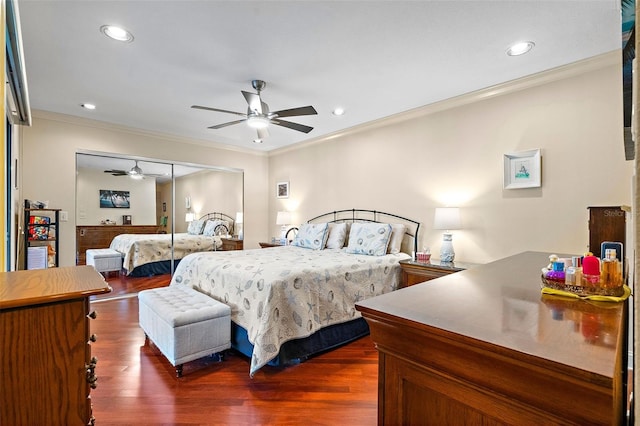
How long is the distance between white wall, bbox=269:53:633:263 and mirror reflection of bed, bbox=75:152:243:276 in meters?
2.37

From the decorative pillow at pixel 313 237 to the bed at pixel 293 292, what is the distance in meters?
0.67

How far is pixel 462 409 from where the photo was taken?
0.72 m

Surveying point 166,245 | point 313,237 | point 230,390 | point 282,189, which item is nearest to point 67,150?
point 166,245

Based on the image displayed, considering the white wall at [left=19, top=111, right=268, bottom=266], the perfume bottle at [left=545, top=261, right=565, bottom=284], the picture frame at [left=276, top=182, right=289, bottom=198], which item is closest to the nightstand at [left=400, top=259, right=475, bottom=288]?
the perfume bottle at [left=545, top=261, right=565, bottom=284]

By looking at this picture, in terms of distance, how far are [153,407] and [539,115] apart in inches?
156

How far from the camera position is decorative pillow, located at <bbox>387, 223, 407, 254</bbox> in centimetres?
386

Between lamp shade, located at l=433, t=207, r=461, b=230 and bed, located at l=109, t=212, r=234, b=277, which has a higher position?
lamp shade, located at l=433, t=207, r=461, b=230

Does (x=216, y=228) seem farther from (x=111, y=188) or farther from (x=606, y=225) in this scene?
(x=606, y=225)

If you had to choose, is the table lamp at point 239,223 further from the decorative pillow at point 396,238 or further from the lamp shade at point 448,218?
the lamp shade at point 448,218

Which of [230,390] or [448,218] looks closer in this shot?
[230,390]

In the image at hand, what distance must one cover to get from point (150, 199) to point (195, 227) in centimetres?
83

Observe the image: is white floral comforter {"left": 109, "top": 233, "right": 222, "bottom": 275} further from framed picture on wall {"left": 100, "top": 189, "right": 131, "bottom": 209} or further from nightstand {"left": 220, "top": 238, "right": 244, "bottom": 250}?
framed picture on wall {"left": 100, "top": 189, "right": 131, "bottom": 209}

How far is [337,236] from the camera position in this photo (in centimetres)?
436

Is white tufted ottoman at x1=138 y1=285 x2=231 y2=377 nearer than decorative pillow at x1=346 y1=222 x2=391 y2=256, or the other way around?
white tufted ottoman at x1=138 y1=285 x2=231 y2=377
